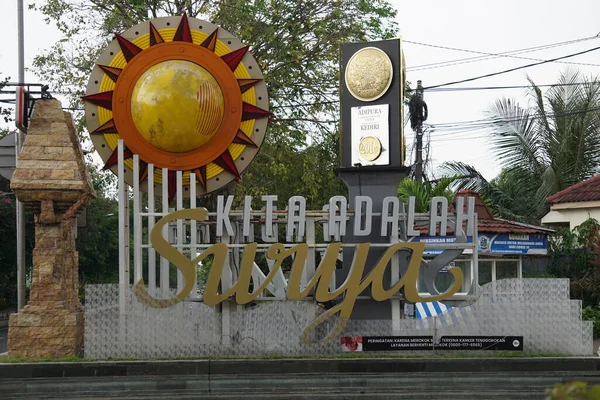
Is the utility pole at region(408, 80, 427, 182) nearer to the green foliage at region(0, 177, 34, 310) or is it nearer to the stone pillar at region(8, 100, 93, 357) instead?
the green foliage at region(0, 177, 34, 310)

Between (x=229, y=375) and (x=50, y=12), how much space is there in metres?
17.1

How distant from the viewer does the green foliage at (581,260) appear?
2544 cm

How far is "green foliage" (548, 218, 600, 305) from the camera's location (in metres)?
25.4

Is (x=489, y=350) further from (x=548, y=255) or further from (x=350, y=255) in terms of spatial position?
(x=548, y=255)

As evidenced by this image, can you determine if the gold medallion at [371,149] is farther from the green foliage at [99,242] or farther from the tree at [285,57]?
the green foliage at [99,242]

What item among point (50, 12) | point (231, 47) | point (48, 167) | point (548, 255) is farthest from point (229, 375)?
point (50, 12)

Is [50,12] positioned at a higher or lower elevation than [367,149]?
higher

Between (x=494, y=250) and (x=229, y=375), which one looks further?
(x=494, y=250)

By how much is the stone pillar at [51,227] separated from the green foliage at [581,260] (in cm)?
1414

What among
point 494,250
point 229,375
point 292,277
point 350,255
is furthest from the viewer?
point 494,250

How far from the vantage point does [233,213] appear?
57.3 feet

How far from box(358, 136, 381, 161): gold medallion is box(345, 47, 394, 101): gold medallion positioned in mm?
853

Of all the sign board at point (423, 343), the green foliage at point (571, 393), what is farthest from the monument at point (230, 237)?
the green foliage at point (571, 393)

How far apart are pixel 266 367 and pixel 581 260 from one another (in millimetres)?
13614
